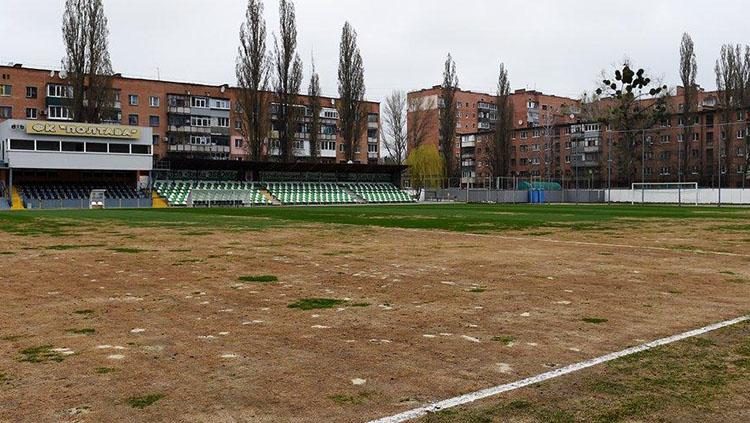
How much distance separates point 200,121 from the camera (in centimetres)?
9631

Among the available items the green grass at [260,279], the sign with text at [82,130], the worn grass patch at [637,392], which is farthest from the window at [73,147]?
the worn grass patch at [637,392]

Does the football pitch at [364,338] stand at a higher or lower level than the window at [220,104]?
lower

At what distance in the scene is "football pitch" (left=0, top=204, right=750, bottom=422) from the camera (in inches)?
185

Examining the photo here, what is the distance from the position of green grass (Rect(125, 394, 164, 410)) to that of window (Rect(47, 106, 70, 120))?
89.2 metres

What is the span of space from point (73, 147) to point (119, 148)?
4.54 meters

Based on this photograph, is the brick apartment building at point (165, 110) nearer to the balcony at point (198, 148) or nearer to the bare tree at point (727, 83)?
the balcony at point (198, 148)

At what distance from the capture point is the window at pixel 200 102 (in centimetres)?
9588

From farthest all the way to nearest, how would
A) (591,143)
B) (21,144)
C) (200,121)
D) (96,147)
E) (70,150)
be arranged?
(591,143) < (200,121) < (96,147) < (70,150) < (21,144)

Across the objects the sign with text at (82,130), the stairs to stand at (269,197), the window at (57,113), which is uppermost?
the window at (57,113)

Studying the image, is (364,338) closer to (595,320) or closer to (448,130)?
(595,320)

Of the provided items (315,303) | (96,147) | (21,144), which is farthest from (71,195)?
(315,303)

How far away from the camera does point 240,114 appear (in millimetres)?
74750

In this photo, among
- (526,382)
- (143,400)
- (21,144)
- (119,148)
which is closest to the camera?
(143,400)

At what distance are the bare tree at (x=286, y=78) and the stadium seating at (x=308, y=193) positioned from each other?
15.6 feet
